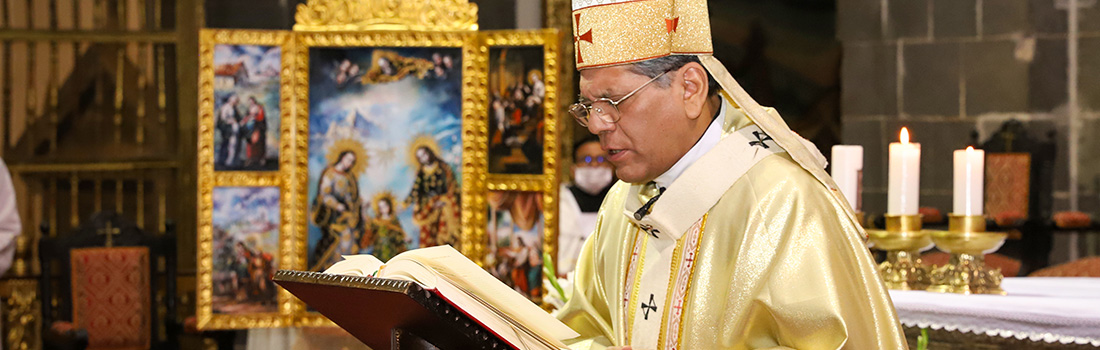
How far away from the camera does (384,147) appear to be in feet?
15.8

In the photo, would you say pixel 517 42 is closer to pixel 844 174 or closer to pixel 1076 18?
pixel 844 174

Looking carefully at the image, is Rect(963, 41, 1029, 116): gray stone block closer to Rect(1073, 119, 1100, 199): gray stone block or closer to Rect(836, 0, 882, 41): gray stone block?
Rect(1073, 119, 1100, 199): gray stone block

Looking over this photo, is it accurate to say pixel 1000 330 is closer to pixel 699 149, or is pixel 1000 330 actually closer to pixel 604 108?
pixel 699 149

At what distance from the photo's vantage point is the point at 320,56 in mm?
4750

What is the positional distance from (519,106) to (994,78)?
3.86 metres

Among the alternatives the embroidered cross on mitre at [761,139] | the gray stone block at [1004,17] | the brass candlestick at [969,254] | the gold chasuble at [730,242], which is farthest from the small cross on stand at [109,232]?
the gray stone block at [1004,17]

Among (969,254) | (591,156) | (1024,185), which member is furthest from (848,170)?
(1024,185)

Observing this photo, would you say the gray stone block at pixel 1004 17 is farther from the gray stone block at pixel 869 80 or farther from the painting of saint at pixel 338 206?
the painting of saint at pixel 338 206

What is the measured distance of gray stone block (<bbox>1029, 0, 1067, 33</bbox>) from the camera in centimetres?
682

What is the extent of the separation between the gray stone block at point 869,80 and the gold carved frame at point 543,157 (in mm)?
3427

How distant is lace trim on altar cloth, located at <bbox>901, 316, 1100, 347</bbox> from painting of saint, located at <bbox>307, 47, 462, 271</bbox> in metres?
2.30

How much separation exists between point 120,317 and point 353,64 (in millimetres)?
2521

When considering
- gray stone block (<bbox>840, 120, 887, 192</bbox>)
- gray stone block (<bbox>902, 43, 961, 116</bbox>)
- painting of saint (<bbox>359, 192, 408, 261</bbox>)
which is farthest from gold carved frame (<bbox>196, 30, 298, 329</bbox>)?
gray stone block (<bbox>902, 43, 961, 116</bbox>)

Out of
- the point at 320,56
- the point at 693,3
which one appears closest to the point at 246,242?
the point at 320,56
